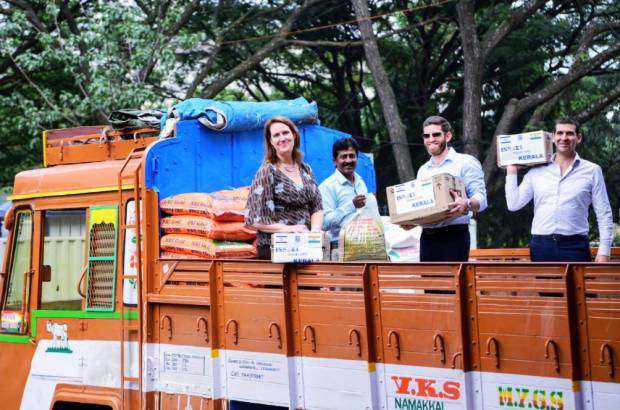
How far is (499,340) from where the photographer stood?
4297mm

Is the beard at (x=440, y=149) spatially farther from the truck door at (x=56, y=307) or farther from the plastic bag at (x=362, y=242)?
the truck door at (x=56, y=307)

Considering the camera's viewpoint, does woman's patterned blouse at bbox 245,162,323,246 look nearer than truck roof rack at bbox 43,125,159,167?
Yes

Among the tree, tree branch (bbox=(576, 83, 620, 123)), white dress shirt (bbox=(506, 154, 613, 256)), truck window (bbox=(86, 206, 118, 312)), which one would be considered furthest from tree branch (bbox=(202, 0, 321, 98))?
white dress shirt (bbox=(506, 154, 613, 256))

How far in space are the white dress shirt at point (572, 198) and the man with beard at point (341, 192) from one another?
3.78 feet

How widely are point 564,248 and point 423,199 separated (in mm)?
1100

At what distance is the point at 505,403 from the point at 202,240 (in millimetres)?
2685

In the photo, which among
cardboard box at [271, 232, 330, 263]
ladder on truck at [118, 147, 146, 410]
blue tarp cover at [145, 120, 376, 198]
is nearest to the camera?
cardboard box at [271, 232, 330, 263]

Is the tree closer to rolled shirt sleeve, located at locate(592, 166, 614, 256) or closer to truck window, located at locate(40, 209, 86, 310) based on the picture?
truck window, located at locate(40, 209, 86, 310)

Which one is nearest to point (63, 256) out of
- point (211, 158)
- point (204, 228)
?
point (211, 158)

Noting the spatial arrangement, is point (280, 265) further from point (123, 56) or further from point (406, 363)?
point (123, 56)

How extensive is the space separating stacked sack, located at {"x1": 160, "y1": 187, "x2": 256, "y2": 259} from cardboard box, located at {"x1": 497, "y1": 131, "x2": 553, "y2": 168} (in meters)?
1.76

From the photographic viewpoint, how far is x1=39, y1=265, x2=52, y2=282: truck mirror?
718cm

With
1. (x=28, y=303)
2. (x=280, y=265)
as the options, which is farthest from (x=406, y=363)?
(x=28, y=303)

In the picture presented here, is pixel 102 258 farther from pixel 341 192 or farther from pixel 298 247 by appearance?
pixel 298 247
